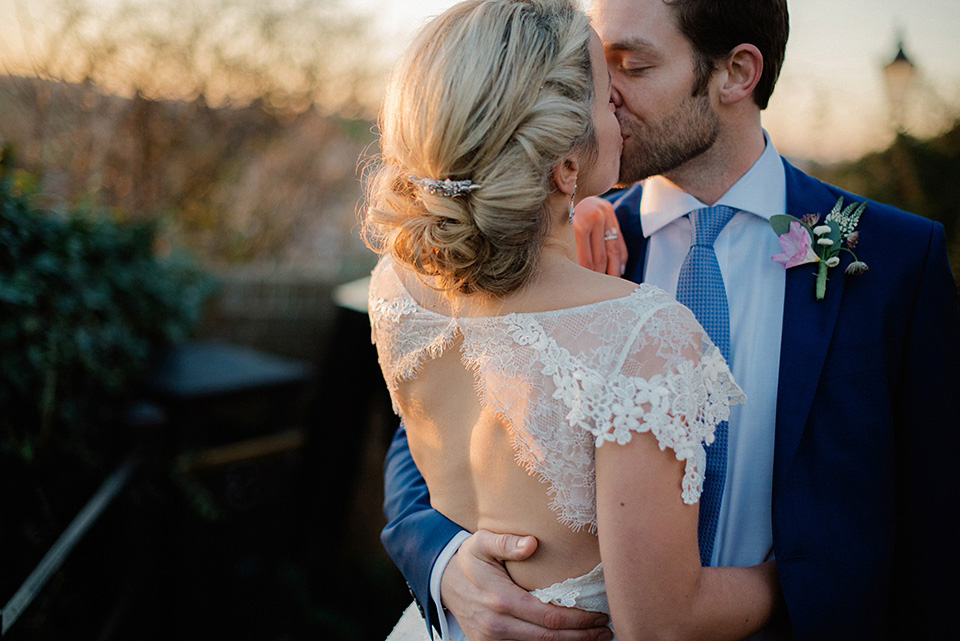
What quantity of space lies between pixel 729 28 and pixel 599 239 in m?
0.74

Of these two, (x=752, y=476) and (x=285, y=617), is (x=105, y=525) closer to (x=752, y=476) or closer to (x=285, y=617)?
(x=285, y=617)

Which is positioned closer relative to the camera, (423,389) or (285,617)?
(423,389)

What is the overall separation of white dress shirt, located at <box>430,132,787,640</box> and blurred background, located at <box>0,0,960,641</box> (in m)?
1.00

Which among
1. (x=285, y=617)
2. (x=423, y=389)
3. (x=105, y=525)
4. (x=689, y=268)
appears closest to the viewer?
(x=423, y=389)

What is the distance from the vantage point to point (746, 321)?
181 cm

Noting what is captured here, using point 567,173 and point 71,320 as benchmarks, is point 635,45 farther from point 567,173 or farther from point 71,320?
point 71,320

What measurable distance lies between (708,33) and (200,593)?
3.48 meters

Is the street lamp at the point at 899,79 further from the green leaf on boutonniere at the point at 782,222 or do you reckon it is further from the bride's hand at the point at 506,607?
the bride's hand at the point at 506,607

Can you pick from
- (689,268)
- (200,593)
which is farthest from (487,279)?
(200,593)

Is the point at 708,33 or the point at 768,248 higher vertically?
the point at 708,33

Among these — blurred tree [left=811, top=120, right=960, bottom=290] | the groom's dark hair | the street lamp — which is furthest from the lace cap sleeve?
blurred tree [left=811, top=120, right=960, bottom=290]

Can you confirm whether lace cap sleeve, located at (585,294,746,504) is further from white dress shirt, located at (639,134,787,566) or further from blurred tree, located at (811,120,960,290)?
blurred tree, located at (811,120,960,290)

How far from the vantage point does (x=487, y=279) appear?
4.33ft

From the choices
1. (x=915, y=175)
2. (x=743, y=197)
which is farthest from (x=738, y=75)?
(x=915, y=175)
